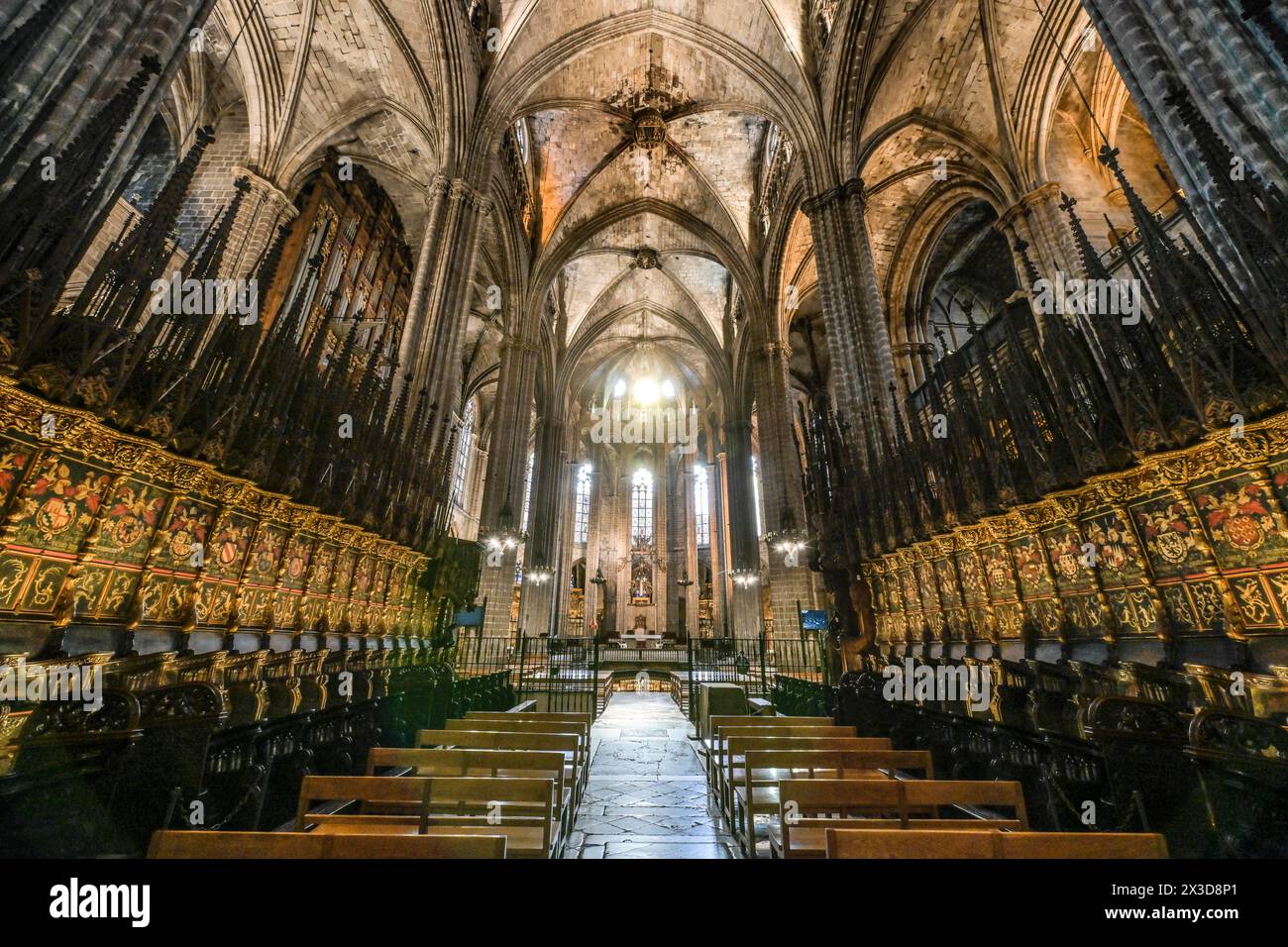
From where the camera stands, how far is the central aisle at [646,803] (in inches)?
126

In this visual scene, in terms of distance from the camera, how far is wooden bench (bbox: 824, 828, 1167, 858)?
60.2 inches

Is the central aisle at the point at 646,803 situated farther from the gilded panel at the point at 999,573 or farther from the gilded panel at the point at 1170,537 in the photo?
the gilded panel at the point at 1170,537

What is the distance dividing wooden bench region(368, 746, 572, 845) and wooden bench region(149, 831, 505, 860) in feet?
5.17

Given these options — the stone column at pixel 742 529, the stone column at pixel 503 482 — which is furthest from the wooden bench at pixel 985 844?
the stone column at pixel 742 529

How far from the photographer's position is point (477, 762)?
9.78ft

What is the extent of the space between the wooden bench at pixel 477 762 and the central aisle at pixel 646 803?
0.40 m

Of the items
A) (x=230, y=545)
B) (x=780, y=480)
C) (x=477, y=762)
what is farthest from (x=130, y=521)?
(x=780, y=480)

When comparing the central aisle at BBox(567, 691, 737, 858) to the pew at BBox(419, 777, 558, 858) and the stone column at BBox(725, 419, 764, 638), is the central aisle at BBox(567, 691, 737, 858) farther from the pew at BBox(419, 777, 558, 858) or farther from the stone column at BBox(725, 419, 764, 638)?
the stone column at BBox(725, 419, 764, 638)

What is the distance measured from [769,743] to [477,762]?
2065mm

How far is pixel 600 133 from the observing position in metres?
14.9

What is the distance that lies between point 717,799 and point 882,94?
13.3m

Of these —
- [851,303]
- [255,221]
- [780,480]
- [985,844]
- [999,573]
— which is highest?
[255,221]

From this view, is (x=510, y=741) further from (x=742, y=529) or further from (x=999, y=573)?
(x=742, y=529)

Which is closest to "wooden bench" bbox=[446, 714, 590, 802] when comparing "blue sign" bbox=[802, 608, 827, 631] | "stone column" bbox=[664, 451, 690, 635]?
"blue sign" bbox=[802, 608, 827, 631]
